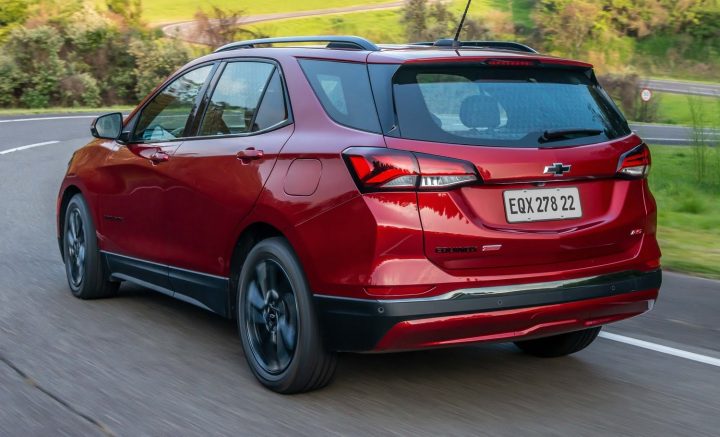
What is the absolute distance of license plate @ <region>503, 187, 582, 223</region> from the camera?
4.45 metres

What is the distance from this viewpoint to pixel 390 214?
4289 mm

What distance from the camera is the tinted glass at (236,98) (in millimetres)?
5336

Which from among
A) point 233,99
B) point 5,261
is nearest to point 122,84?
point 5,261

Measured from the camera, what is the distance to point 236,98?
5535 millimetres

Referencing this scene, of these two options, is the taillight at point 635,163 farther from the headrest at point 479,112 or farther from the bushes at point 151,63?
the bushes at point 151,63

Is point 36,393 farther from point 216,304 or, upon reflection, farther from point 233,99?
point 233,99

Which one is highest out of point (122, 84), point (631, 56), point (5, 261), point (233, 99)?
point (233, 99)

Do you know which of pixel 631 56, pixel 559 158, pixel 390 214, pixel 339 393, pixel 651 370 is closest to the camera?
pixel 390 214

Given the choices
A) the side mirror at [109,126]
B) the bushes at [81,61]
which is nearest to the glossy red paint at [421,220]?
the side mirror at [109,126]

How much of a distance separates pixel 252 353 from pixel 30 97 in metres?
32.9

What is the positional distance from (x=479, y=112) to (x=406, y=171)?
0.50 metres

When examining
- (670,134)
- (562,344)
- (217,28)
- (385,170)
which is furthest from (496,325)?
(217,28)

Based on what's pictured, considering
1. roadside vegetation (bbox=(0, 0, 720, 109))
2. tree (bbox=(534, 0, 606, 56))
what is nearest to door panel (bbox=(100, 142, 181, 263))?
roadside vegetation (bbox=(0, 0, 720, 109))

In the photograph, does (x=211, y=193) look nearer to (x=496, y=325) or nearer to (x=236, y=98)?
(x=236, y=98)
